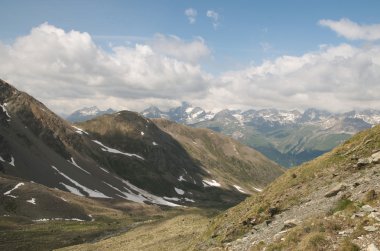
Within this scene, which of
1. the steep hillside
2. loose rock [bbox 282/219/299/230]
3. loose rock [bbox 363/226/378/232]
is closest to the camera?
loose rock [bbox 363/226/378/232]

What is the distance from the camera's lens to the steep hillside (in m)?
19.7

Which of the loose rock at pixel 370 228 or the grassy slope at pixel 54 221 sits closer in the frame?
the loose rock at pixel 370 228

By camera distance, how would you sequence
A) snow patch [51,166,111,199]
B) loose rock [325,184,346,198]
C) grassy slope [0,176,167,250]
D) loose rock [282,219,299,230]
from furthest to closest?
snow patch [51,166,111,199], grassy slope [0,176,167,250], loose rock [325,184,346,198], loose rock [282,219,299,230]

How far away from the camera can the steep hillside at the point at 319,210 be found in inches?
777

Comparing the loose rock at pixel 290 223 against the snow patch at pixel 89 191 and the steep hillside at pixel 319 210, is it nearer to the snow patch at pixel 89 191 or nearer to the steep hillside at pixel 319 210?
the steep hillside at pixel 319 210

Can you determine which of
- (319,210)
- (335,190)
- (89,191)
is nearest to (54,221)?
(89,191)

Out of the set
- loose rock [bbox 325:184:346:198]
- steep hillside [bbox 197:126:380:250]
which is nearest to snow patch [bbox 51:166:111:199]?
steep hillside [bbox 197:126:380:250]

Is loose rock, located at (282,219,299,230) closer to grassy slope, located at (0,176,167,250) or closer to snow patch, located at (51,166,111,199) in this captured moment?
grassy slope, located at (0,176,167,250)

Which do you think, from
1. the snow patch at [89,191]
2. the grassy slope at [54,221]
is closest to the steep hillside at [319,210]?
the grassy slope at [54,221]

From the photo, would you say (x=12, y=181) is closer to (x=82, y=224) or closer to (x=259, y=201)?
(x=82, y=224)

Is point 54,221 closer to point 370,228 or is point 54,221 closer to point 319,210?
point 319,210

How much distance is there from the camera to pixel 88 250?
192 feet

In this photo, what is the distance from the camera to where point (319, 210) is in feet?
81.3

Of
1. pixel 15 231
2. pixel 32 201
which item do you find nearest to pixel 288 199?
pixel 15 231
